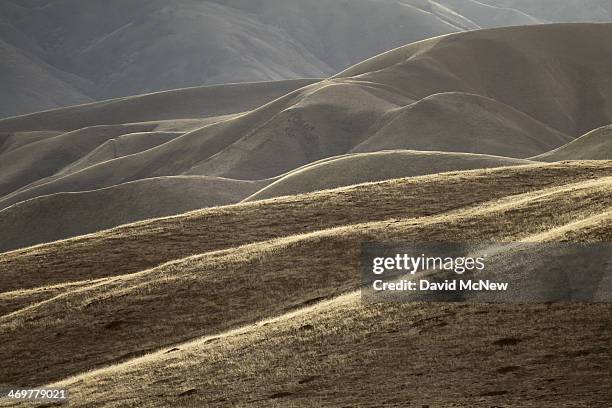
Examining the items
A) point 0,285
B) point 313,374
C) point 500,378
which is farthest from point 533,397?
point 0,285

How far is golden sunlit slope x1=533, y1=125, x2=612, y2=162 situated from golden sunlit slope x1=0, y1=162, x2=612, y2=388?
71.1 m

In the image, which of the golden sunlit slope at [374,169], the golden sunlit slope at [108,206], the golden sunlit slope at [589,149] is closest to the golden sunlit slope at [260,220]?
the golden sunlit slope at [374,169]

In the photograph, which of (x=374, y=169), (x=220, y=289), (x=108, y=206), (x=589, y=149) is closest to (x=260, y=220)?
(x=220, y=289)

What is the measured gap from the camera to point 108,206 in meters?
156

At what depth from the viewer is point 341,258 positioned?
1870 inches

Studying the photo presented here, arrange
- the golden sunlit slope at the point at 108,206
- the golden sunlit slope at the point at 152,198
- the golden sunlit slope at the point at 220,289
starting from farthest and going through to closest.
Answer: the golden sunlit slope at the point at 108,206 < the golden sunlit slope at the point at 152,198 < the golden sunlit slope at the point at 220,289

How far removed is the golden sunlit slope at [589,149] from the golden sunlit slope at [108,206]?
164ft

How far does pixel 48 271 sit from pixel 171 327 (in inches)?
778

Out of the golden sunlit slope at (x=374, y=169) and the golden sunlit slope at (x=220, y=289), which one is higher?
the golden sunlit slope at (x=220, y=289)

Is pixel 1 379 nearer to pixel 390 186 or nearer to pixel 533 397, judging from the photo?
pixel 533 397

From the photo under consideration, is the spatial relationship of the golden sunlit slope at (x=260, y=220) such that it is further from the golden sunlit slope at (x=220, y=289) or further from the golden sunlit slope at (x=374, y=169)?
the golden sunlit slope at (x=374, y=169)

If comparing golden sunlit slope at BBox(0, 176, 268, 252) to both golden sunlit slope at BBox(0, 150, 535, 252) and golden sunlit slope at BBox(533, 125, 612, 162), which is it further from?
golden sunlit slope at BBox(533, 125, 612, 162)

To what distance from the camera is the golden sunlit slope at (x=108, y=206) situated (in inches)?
5842

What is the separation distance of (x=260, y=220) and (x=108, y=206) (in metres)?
97.7
